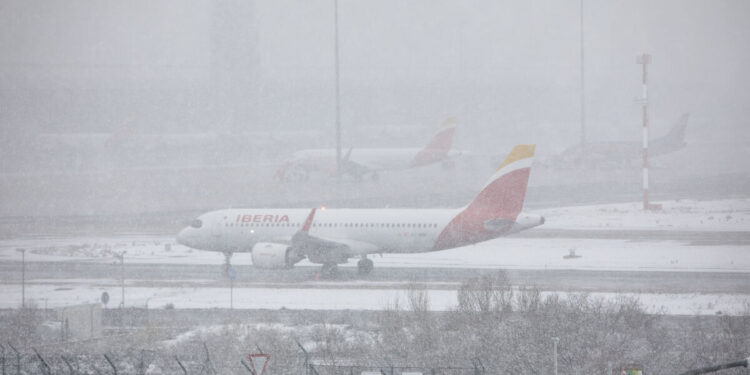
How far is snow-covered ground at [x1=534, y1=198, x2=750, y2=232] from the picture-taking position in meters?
60.2

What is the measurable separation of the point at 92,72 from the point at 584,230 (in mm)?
157946

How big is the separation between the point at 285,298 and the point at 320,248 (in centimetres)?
633

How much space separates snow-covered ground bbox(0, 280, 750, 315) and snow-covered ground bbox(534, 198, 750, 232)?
26.3 metres

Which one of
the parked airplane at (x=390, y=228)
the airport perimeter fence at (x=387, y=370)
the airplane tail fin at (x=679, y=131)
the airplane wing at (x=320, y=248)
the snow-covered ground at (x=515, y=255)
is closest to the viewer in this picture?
the airport perimeter fence at (x=387, y=370)

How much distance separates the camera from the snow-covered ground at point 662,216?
60.2 m

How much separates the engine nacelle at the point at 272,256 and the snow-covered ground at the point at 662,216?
85.3 feet

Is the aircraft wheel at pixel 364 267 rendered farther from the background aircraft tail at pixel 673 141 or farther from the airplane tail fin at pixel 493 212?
the background aircraft tail at pixel 673 141

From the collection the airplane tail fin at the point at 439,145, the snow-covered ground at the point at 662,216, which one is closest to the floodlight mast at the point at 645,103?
the snow-covered ground at the point at 662,216

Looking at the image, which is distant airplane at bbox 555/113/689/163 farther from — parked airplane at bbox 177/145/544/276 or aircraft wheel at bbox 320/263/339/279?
aircraft wheel at bbox 320/263/339/279

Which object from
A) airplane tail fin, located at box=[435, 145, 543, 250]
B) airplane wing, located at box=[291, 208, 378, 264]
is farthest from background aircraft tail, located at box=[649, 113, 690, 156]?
airplane wing, located at box=[291, 208, 378, 264]

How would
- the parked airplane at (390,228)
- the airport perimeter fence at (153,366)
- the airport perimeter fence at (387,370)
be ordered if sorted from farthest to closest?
the parked airplane at (390,228), the airport perimeter fence at (153,366), the airport perimeter fence at (387,370)

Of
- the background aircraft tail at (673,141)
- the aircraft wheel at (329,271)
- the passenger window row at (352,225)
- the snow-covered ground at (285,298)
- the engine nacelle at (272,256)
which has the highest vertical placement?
the background aircraft tail at (673,141)

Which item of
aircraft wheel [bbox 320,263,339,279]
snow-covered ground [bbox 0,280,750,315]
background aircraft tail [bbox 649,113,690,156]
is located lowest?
snow-covered ground [bbox 0,280,750,315]

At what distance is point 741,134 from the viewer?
18788 centimetres
